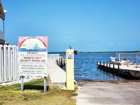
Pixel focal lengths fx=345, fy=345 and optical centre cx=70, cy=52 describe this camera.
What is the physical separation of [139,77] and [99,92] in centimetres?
2183

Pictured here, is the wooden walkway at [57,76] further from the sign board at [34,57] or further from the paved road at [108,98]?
the paved road at [108,98]

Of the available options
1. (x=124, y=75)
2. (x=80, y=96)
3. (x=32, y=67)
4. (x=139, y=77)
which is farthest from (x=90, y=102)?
(x=124, y=75)

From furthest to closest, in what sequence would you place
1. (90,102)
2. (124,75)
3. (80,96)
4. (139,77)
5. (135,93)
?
(124,75)
(139,77)
(135,93)
(80,96)
(90,102)

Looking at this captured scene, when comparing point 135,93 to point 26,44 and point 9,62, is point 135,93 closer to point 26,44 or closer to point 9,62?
point 26,44

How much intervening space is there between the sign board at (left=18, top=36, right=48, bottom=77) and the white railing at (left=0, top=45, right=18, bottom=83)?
271cm

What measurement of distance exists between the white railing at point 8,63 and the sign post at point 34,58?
107 inches

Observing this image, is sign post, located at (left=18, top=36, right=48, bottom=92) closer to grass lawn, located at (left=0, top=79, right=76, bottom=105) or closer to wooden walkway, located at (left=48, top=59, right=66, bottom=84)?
grass lawn, located at (left=0, top=79, right=76, bottom=105)

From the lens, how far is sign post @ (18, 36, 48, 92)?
13922 mm

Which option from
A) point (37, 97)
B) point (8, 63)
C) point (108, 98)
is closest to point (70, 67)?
point (37, 97)

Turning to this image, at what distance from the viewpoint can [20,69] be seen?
46.1 feet

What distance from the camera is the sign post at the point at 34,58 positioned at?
13.9 m

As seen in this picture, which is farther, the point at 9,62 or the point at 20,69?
the point at 9,62

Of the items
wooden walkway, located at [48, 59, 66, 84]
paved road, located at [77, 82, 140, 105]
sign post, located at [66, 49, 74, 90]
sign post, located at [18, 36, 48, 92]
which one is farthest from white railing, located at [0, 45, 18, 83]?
paved road, located at [77, 82, 140, 105]

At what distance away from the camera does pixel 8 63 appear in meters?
17.0
